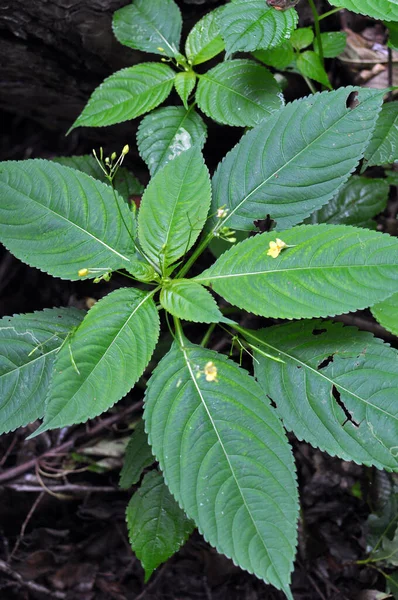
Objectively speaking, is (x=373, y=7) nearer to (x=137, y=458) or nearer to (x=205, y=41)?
(x=205, y=41)

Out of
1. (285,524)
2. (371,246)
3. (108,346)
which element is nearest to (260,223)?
(371,246)

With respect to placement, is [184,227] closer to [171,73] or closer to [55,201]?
[55,201]

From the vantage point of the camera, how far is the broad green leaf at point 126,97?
219 centimetres

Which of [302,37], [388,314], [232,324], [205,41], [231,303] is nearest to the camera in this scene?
[232,324]

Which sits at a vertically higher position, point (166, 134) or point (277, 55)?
point (277, 55)

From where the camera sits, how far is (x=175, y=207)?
188 cm

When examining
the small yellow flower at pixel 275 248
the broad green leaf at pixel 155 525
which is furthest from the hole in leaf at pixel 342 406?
the broad green leaf at pixel 155 525

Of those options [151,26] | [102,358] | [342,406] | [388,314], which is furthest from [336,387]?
[151,26]

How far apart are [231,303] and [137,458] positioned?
34.9 inches

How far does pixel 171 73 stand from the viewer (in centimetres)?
228

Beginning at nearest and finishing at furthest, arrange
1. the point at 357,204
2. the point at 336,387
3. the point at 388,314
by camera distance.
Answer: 1. the point at 336,387
2. the point at 388,314
3. the point at 357,204

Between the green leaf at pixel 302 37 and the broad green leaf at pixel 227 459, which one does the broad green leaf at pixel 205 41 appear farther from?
the broad green leaf at pixel 227 459

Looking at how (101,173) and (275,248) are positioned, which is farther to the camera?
(101,173)

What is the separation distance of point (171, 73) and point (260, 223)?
0.77 metres
